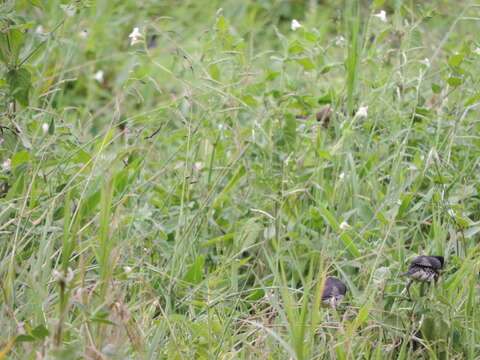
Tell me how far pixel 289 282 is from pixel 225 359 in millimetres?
520

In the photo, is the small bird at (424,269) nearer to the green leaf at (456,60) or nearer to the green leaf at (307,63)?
the green leaf at (456,60)

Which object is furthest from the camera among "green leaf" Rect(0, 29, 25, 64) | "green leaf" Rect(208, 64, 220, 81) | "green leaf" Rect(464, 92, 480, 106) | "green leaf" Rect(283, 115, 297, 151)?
"green leaf" Rect(208, 64, 220, 81)

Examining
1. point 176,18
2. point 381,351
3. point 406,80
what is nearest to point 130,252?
point 381,351

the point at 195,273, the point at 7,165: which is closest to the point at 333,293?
the point at 195,273

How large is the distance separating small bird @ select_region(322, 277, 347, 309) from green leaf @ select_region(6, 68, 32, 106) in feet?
3.64

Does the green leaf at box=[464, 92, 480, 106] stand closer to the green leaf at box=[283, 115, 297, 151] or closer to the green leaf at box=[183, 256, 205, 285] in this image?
the green leaf at box=[283, 115, 297, 151]

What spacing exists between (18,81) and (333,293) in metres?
1.16

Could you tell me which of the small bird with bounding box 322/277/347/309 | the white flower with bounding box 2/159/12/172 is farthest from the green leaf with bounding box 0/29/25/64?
the small bird with bounding box 322/277/347/309

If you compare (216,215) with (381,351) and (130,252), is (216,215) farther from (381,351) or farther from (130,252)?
(381,351)

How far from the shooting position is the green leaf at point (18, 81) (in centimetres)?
219

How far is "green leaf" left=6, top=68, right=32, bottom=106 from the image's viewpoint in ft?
7.19

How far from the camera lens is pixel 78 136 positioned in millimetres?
2396

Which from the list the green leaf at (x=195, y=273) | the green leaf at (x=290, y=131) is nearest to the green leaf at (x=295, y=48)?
the green leaf at (x=290, y=131)

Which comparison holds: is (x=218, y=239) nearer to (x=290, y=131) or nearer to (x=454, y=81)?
(x=290, y=131)
